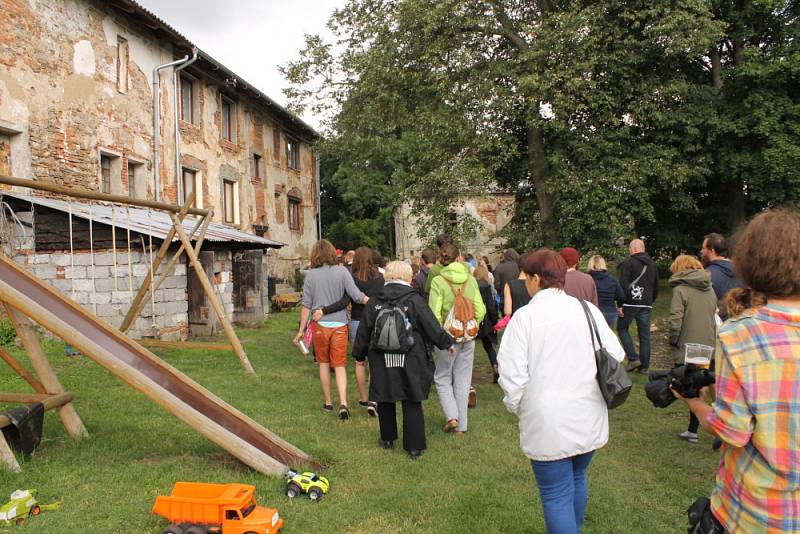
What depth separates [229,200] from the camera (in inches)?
827

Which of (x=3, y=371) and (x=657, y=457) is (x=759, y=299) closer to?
(x=657, y=457)

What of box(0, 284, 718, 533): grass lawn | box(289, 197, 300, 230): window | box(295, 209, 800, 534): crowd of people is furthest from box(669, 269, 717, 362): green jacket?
box(289, 197, 300, 230): window

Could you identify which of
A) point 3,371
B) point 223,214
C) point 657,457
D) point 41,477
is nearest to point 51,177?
point 3,371

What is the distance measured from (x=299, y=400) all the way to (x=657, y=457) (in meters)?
4.11

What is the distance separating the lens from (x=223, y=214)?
20297 millimetres

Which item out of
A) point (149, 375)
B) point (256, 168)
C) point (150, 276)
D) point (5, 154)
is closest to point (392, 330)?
point (149, 375)

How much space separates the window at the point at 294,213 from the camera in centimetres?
2655

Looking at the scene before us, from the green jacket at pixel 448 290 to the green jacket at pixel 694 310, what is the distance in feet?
6.14

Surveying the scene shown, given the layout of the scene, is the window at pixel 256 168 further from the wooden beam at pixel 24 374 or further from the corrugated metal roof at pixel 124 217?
the wooden beam at pixel 24 374

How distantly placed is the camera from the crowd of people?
1.4 inches

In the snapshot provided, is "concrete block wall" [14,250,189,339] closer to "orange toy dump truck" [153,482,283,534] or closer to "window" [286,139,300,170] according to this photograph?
"orange toy dump truck" [153,482,283,534]

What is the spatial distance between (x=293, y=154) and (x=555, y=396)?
84.1 ft

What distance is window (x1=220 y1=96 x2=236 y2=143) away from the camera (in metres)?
20.6

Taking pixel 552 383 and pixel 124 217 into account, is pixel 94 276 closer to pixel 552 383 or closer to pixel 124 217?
pixel 124 217
